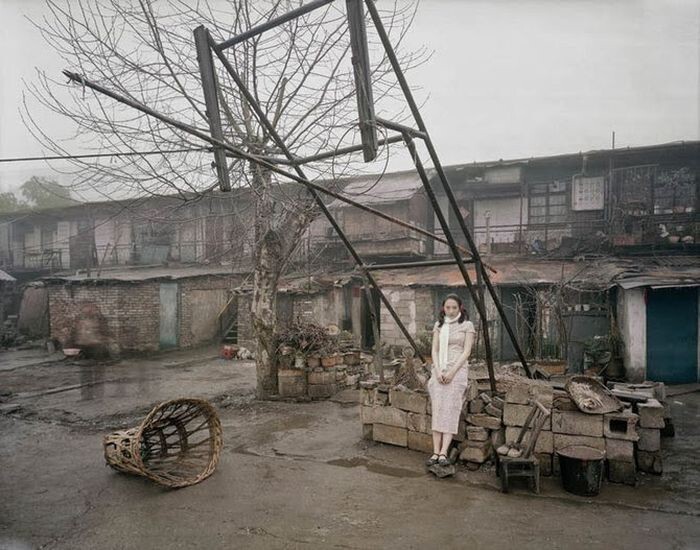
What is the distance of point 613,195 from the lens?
17312 mm

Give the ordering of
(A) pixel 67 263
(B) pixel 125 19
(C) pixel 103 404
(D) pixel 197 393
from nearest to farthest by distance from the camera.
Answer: (B) pixel 125 19
(C) pixel 103 404
(D) pixel 197 393
(A) pixel 67 263

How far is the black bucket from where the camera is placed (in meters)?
4.77

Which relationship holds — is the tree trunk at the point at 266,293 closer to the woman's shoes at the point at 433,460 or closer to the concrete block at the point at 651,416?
the woman's shoes at the point at 433,460

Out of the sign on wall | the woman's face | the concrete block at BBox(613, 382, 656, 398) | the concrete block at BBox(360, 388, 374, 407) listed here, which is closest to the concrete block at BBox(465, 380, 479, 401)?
the woman's face

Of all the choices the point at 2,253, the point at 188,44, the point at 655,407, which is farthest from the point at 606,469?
the point at 2,253

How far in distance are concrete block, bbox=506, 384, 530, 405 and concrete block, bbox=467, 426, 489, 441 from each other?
0.51 m

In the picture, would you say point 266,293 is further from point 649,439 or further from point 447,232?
point 649,439

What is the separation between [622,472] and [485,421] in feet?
4.91

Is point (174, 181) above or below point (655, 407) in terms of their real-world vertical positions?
above

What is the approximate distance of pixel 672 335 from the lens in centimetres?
1161

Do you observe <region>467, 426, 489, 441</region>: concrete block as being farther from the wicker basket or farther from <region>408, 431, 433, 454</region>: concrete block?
the wicker basket

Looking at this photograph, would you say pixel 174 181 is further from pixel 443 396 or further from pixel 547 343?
pixel 547 343

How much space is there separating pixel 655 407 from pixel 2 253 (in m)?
32.8

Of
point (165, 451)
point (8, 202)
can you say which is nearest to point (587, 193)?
point (165, 451)
